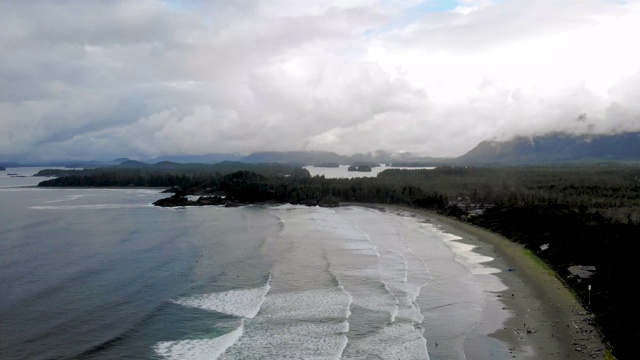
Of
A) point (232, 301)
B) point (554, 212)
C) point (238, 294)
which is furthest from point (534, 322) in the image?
point (554, 212)

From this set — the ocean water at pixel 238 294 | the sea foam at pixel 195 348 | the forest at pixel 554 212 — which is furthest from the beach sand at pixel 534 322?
the sea foam at pixel 195 348

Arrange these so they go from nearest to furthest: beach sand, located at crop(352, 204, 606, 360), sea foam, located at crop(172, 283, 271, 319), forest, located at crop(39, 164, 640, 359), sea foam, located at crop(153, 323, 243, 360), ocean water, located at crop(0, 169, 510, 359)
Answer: sea foam, located at crop(153, 323, 243, 360) → beach sand, located at crop(352, 204, 606, 360) → ocean water, located at crop(0, 169, 510, 359) → forest, located at crop(39, 164, 640, 359) → sea foam, located at crop(172, 283, 271, 319)

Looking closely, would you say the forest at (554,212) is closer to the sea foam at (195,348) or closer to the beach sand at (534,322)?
the beach sand at (534,322)

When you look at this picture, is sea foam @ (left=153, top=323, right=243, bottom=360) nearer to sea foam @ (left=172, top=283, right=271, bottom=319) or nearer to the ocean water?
the ocean water

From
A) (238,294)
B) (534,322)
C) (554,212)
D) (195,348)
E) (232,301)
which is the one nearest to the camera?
(195,348)

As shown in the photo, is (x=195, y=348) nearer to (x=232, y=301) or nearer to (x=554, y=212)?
(x=232, y=301)

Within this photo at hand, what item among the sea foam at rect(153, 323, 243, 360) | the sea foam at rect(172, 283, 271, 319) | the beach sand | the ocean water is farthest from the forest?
the sea foam at rect(172, 283, 271, 319)

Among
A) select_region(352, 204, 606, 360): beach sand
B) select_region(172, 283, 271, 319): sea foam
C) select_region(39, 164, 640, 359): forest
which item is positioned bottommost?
select_region(352, 204, 606, 360): beach sand
